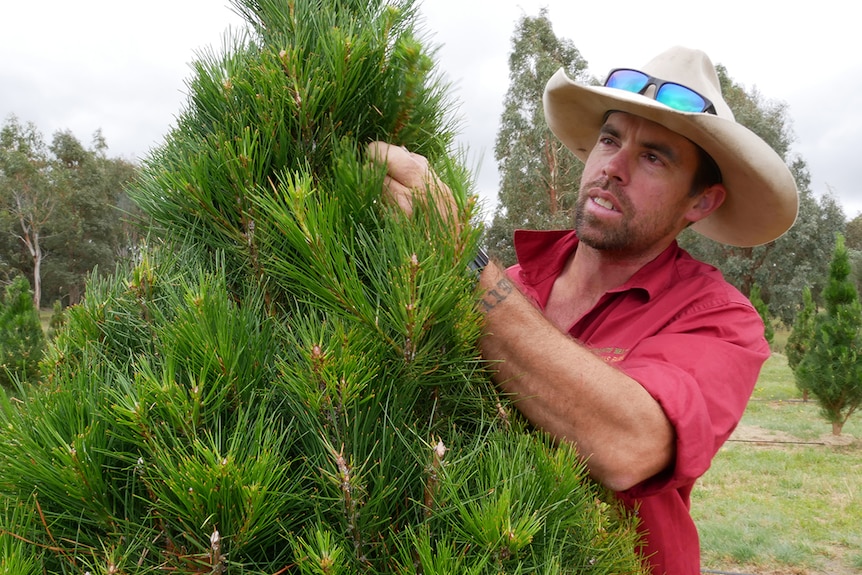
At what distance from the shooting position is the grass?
6.46 m

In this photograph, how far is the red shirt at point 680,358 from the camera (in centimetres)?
153

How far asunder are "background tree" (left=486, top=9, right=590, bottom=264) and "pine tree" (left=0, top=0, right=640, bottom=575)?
71.8ft

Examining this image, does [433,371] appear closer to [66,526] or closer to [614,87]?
[66,526]

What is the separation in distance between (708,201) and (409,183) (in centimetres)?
177

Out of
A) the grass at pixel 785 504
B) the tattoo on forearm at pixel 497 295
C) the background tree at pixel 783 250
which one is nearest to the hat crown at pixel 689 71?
the tattoo on forearm at pixel 497 295

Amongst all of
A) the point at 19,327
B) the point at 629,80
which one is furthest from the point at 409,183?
the point at 19,327

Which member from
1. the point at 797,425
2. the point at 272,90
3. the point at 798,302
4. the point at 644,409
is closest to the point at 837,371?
the point at 797,425

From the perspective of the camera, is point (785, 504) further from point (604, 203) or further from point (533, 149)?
point (533, 149)

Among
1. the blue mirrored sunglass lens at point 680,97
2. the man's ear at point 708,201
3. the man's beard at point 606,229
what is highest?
the blue mirrored sunglass lens at point 680,97

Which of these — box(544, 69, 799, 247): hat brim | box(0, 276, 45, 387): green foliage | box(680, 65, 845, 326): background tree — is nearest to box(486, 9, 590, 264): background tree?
box(680, 65, 845, 326): background tree

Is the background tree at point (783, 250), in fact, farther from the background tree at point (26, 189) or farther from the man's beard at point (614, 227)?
the background tree at point (26, 189)

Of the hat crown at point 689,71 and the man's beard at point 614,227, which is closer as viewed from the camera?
the man's beard at point 614,227

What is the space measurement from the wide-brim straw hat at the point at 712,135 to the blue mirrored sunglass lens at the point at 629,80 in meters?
0.07

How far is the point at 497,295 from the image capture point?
4.54 feet
